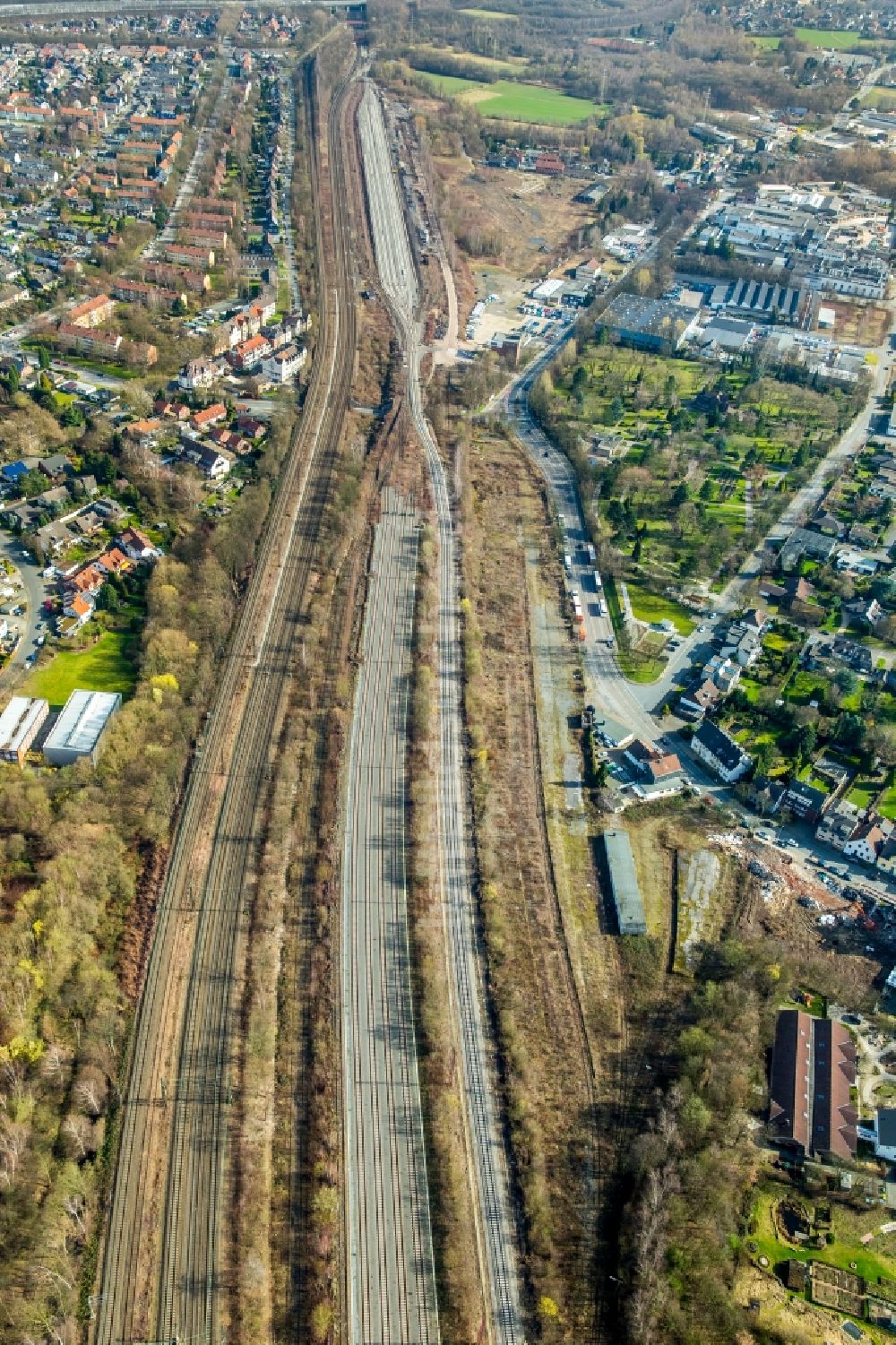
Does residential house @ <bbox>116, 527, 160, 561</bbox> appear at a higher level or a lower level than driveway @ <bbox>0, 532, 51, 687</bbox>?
higher

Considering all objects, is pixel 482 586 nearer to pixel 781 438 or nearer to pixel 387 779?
pixel 387 779

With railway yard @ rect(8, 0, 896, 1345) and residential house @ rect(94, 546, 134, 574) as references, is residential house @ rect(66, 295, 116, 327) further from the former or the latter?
residential house @ rect(94, 546, 134, 574)

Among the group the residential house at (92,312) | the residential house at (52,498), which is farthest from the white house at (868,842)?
the residential house at (92,312)

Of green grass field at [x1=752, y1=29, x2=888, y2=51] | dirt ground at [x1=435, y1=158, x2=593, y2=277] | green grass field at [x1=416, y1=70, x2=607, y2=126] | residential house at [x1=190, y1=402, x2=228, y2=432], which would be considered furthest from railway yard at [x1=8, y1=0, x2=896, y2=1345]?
green grass field at [x1=752, y1=29, x2=888, y2=51]

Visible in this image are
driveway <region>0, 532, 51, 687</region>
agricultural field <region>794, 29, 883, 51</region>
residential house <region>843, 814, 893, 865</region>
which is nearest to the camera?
residential house <region>843, 814, 893, 865</region>

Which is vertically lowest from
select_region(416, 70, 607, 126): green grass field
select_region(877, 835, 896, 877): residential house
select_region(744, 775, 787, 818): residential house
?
select_region(877, 835, 896, 877): residential house

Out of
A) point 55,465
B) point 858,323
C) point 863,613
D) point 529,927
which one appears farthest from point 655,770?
point 858,323

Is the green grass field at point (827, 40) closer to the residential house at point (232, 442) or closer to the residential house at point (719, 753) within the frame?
the residential house at point (232, 442)

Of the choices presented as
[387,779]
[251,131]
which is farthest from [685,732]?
[251,131]
